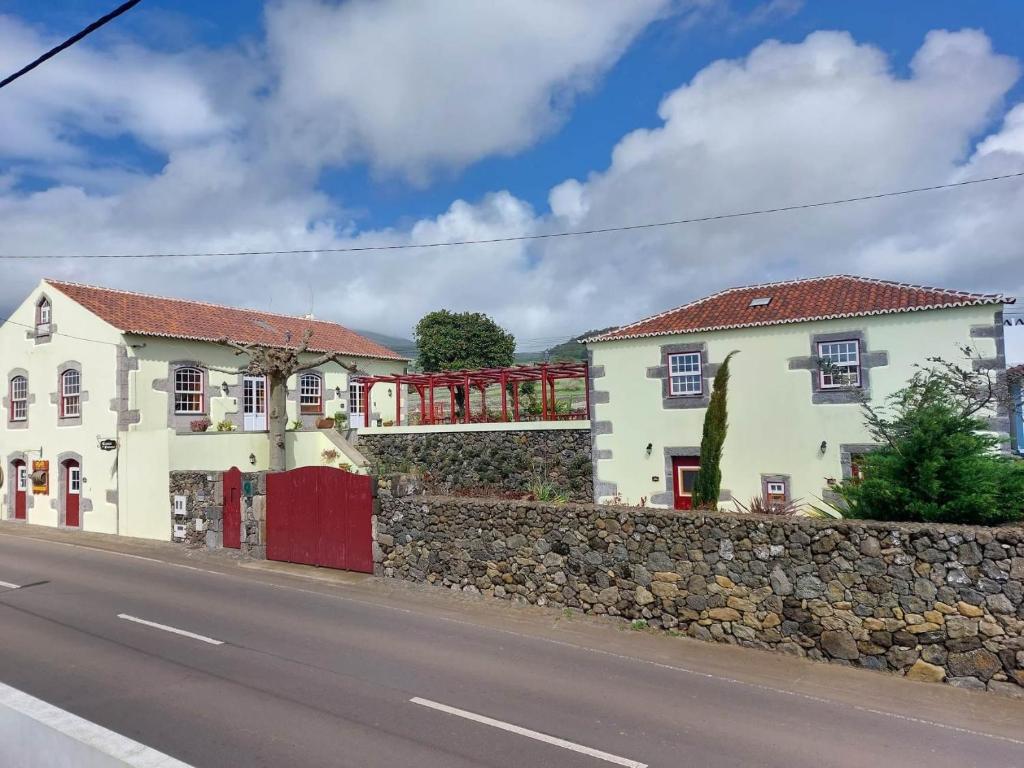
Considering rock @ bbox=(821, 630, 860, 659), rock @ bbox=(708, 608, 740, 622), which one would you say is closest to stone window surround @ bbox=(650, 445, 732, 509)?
rock @ bbox=(708, 608, 740, 622)

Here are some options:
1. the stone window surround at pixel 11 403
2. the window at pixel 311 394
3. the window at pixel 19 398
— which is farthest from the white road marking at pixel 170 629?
the window at pixel 19 398

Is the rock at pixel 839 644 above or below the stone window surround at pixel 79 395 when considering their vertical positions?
below

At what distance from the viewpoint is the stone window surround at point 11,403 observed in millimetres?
24516

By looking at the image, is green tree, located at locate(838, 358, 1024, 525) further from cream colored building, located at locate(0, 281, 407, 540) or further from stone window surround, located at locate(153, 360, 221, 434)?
stone window surround, located at locate(153, 360, 221, 434)

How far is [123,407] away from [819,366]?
66.3ft

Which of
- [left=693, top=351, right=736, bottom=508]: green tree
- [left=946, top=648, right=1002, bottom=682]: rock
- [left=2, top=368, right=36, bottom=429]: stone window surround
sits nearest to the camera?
[left=946, top=648, right=1002, bottom=682]: rock

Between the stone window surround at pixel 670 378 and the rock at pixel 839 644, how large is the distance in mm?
9498

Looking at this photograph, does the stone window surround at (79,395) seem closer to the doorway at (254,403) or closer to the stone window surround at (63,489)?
the stone window surround at (63,489)

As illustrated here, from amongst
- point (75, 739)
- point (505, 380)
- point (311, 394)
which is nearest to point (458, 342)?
point (311, 394)

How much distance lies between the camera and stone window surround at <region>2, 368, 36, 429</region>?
24516mm

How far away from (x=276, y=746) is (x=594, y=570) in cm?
570

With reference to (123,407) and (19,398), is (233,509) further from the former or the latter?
(19,398)

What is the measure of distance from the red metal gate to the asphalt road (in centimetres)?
276

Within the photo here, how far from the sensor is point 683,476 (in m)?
18.2
